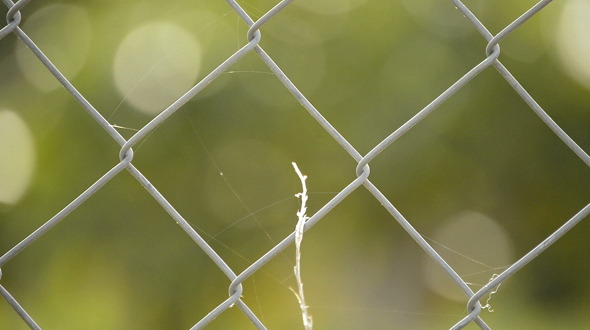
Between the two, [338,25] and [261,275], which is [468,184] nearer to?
[338,25]

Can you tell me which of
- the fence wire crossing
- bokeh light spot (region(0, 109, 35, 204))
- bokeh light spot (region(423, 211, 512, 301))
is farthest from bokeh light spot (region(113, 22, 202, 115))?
the fence wire crossing

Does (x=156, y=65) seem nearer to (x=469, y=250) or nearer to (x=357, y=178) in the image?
(x=469, y=250)

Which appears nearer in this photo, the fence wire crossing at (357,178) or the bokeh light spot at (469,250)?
the fence wire crossing at (357,178)

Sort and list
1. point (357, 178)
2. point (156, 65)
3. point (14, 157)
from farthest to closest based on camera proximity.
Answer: point (14, 157) < point (156, 65) < point (357, 178)

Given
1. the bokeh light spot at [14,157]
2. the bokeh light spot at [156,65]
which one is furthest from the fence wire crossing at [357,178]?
the bokeh light spot at [14,157]

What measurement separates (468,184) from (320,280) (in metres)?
1.23

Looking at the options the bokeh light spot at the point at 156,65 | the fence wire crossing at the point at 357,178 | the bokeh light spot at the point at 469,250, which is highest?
the bokeh light spot at the point at 156,65

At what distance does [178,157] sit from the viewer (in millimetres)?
3457

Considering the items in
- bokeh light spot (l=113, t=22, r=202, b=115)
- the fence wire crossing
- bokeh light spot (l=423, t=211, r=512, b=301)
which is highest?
bokeh light spot (l=113, t=22, r=202, b=115)

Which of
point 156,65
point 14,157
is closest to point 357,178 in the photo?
point 156,65

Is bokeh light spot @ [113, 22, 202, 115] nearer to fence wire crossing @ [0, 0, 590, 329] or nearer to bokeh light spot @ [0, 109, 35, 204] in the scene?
bokeh light spot @ [0, 109, 35, 204]

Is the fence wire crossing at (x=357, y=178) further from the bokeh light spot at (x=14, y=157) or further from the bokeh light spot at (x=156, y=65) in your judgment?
the bokeh light spot at (x=14, y=157)

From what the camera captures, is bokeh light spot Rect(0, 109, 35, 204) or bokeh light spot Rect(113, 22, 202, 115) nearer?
bokeh light spot Rect(113, 22, 202, 115)

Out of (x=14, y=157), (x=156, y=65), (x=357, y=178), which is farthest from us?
(x=14, y=157)
